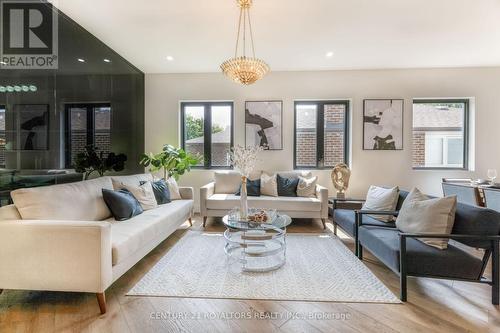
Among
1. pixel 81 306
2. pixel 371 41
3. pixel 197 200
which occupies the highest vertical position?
pixel 371 41

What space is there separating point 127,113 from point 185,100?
1.13m

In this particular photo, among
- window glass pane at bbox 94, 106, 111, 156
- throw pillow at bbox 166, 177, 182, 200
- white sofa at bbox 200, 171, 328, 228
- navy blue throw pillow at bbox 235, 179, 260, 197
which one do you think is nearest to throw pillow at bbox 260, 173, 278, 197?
navy blue throw pillow at bbox 235, 179, 260, 197

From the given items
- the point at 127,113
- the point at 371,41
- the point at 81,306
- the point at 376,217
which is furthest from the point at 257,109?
the point at 81,306

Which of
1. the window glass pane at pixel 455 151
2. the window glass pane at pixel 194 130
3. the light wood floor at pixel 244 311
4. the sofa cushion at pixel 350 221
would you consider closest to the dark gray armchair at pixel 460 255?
the light wood floor at pixel 244 311

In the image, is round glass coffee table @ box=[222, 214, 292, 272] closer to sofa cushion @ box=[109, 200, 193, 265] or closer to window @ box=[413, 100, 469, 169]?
sofa cushion @ box=[109, 200, 193, 265]

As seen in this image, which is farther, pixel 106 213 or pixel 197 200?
pixel 197 200

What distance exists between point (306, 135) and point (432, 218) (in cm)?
295

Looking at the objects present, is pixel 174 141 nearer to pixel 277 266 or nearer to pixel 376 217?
pixel 277 266

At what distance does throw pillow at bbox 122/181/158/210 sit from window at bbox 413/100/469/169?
4.90 m

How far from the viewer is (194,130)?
4832 mm

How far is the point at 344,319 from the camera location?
167 centimetres

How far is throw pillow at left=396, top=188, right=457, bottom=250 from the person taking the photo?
1.91 meters

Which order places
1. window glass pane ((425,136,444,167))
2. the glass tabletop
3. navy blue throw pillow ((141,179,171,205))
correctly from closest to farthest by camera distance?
the glass tabletop, navy blue throw pillow ((141,179,171,205)), window glass pane ((425,136,444,167))

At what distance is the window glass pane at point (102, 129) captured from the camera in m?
3.42
